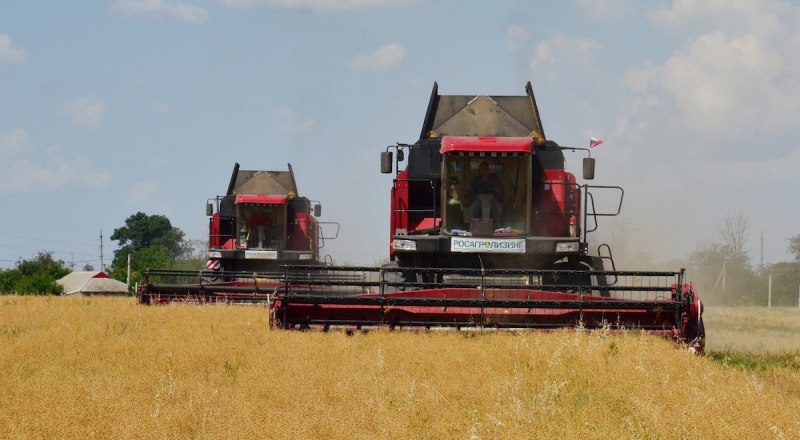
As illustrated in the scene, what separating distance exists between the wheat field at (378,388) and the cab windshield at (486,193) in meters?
3.14

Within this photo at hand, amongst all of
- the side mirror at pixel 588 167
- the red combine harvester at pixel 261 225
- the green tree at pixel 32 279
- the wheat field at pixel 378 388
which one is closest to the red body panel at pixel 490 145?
the side mirror at pixel 588 167

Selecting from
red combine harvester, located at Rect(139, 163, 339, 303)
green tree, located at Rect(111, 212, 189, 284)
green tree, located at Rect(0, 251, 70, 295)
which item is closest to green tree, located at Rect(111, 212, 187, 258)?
green tree, located at Rect(111, 212, 189, 284)

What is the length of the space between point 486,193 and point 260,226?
536 inches

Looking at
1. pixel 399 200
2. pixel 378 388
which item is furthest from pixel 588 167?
pixel 378 388

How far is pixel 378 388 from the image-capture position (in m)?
7.44

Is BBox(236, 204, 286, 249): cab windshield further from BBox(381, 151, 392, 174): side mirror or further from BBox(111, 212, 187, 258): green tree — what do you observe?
BBox(111, 212, 187, 258): green tree

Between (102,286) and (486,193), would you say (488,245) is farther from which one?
(102,286)

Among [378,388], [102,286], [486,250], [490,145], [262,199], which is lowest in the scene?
[102,286]

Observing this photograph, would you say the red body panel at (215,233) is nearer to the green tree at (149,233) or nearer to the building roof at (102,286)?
the building roof at (102,286)

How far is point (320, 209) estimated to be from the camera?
89.8 feet

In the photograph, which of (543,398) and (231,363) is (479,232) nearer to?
(231,363)

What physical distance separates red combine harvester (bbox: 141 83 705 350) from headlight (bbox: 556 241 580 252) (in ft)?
0.05

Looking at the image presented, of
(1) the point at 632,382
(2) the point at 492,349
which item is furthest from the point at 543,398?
(2) the point at 492,349

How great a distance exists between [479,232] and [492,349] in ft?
13.7
